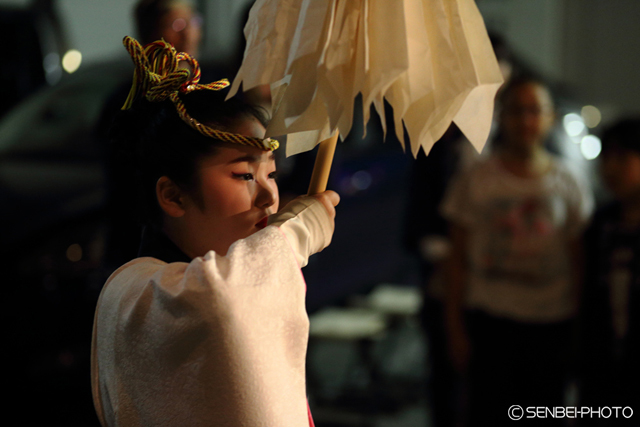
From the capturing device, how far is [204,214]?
1186 mm

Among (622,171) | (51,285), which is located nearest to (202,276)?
(51,285)

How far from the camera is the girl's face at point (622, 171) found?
2750mm

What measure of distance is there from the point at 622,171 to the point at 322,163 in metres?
2.02

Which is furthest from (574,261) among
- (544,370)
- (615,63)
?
(615,63)

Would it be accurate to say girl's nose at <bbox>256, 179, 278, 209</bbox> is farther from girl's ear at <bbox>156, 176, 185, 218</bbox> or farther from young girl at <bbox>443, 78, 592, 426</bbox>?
young girl at <bbox>443, 78, 592, 426</bbox>

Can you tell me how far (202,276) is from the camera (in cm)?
102

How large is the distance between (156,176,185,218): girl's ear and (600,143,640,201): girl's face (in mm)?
2082

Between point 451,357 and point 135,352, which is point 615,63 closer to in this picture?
point 451,357

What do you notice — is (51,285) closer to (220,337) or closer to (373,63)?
(220,337)

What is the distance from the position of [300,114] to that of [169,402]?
0.46m

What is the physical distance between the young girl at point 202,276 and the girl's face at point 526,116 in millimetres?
1859

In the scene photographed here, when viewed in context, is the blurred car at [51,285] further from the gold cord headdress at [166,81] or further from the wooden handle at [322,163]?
the wooden handle at [322,163]

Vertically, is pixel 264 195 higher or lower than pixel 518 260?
higher

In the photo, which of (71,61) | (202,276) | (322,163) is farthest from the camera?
(71,61)
